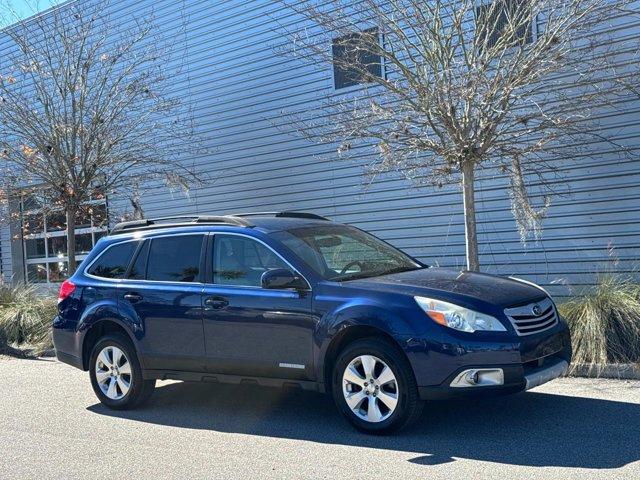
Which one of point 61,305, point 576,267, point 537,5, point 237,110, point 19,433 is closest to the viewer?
point 19,433

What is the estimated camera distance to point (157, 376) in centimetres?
697

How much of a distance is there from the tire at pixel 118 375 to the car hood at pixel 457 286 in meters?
2.50

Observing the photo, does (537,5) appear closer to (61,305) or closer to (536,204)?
(536,204)

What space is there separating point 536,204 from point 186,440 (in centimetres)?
691

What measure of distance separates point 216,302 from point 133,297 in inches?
41.5

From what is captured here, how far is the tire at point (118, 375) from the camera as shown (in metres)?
7.14

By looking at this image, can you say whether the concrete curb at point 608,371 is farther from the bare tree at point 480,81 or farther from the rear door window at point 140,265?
the rear door window at point 140,265

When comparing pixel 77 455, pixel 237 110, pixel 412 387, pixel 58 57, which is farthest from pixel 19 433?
pixel 237 110

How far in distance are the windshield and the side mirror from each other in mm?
190

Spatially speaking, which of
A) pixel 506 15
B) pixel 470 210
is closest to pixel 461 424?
pixel 470 210

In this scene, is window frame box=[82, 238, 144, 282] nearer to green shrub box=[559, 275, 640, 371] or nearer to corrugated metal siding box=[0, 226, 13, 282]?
green shrub box=[559, 275, 640, 371]

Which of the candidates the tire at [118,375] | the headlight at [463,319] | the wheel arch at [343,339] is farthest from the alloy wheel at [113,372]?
the headlight at [463,319]

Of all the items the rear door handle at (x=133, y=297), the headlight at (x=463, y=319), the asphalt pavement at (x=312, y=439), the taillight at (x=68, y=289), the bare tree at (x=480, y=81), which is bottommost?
the asphalt pavement at (x=312, y=439)

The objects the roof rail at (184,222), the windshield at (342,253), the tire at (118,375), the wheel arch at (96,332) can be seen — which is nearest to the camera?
the windshield at (342,253)
